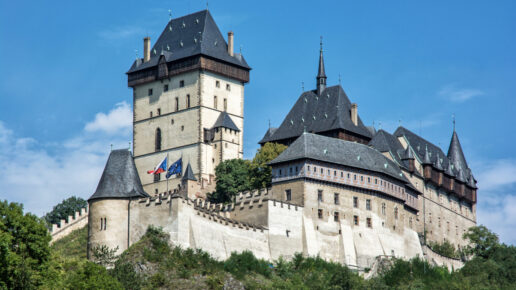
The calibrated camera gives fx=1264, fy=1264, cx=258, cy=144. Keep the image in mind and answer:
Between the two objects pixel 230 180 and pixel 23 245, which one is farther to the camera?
pixel 230 180

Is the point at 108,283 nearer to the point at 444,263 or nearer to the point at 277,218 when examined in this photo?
the point at 277,218

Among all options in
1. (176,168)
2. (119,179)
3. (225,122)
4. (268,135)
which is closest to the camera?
(119,179)

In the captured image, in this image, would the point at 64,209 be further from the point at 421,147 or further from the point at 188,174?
the point at 421,147

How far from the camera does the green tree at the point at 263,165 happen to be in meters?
96.6

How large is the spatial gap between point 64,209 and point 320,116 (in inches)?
1164

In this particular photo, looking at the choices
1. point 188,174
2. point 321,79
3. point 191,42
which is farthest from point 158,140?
point 321,79

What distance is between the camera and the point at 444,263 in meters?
101

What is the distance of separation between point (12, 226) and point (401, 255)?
124 ft

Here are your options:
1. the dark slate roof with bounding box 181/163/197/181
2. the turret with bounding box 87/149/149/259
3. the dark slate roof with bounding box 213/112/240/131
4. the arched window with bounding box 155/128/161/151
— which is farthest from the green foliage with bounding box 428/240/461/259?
the turret with bounding box 87/149/149/259

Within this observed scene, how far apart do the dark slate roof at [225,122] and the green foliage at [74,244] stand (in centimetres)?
1403

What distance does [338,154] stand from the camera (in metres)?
94.2

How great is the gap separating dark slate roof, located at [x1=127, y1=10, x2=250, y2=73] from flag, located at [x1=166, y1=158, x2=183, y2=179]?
30.4 ft

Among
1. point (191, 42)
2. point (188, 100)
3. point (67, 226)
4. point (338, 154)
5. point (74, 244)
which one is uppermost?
point (191, 42)

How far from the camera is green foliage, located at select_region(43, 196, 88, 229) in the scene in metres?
119
